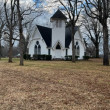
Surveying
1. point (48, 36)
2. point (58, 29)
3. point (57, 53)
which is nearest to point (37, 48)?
point (48, 36)

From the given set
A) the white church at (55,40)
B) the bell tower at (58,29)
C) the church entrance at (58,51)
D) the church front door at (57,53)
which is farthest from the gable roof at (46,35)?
the church front door at (57,53)

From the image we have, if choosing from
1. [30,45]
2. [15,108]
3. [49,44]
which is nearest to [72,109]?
[15,108]

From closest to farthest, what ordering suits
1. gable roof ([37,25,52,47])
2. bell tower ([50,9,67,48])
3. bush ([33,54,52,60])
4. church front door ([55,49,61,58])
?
1. bush ([33,54,52,60])
2. church front door ([55,49,61,58])
3. bell tower ([50,9,67,48])
4. gable roof ([37,25,52,47])

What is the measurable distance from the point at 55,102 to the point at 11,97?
1.57 meters

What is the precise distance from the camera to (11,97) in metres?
5.21

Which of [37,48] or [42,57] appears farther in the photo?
[37,48]

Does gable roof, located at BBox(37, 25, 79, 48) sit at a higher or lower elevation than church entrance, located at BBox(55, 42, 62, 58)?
higher

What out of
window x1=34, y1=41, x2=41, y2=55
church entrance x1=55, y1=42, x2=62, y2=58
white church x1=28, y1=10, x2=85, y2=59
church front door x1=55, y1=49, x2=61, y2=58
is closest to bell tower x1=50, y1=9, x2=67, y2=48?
white church x1=28, y1=10, x2=85, y2=59

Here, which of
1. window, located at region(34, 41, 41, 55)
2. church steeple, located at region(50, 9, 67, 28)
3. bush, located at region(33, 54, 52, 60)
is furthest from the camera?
window, located at region(34, 41, 41, 55)

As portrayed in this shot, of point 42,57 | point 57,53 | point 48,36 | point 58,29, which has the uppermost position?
point 58,29

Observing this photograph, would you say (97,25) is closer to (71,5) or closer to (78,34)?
(78,34)

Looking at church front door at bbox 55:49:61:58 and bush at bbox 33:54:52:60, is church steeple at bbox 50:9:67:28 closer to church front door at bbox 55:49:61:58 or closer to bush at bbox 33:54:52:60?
church front door at bbox 55:49:61:58

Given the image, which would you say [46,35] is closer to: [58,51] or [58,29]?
Result: [58,29]

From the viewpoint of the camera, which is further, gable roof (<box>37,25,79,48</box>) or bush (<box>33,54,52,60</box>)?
gable roof (<box>37,25,79,48</box>)
